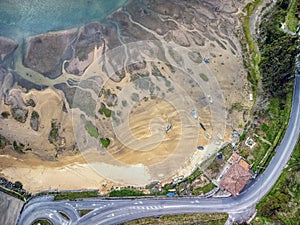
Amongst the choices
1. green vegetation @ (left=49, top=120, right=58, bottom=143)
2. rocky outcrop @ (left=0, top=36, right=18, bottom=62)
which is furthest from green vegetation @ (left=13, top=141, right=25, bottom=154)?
rocky outcrop @ (left=0, top=36, right=18, bottom=62)

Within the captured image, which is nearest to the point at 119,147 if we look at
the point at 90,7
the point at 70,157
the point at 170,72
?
the point at 70,157

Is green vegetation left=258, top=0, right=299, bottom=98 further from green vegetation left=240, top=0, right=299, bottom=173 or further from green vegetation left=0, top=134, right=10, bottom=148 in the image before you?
green vegetation left=0, top=134, right=10, bottom=148

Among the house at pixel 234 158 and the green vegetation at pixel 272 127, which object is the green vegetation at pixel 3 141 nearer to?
the house at pixel 234 158

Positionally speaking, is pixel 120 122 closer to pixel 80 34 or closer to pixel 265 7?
pixel 80 34

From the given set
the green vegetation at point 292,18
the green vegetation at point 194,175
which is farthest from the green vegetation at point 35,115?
the green vegetation at point 292,18

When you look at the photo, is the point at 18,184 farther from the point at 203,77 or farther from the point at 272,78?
the point at 272,78

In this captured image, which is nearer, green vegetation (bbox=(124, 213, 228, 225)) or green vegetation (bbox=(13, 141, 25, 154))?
green vegetation (bbox=(124, 213, 228, 225))

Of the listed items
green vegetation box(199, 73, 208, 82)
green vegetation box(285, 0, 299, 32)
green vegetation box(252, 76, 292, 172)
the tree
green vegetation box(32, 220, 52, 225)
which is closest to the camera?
green vegetation box(32, 220, 52, 225)
